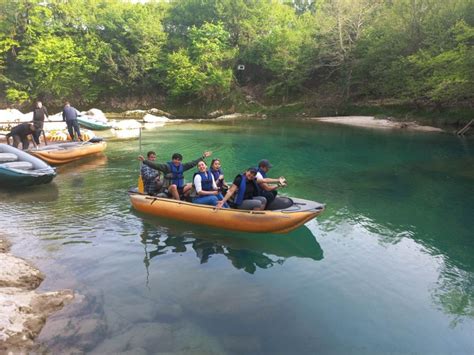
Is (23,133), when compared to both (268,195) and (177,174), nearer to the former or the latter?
(177,174)

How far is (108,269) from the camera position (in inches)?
259

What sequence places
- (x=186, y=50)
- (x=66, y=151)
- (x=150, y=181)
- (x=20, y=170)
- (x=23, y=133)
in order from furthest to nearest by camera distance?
(x=186, y=50)
(x=66, y=151)
(x=23, y=133)
(x=20, y=170)
(x=150, y=181)

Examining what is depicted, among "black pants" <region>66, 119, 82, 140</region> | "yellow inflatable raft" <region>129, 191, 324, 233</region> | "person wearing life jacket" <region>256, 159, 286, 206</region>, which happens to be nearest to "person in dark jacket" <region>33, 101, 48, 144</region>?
"black pants" <region>66, 119, 82, 140</region>

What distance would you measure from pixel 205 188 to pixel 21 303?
4.28 m

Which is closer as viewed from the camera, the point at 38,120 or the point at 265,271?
the point at 265,271

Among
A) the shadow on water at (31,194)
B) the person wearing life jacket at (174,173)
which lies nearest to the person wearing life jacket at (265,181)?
the person wearing life jacket at (174,173)

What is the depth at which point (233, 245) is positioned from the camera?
7.70 metres

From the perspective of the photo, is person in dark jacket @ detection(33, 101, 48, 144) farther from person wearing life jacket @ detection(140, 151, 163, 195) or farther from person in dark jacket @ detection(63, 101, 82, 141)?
person wearing life jacket @ detection(140, 151, 163, 195)

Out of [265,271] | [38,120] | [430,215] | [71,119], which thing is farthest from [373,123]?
[265,271]

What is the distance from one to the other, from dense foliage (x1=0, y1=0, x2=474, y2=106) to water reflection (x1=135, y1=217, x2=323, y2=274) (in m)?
27.2

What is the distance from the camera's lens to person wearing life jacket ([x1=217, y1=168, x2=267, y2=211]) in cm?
775

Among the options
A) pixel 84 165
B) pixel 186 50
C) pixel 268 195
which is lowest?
pixel 84 165

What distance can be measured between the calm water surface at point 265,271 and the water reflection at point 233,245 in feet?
0.12

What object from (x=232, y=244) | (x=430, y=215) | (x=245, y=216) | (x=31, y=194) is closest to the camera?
(x=245, y=216)
